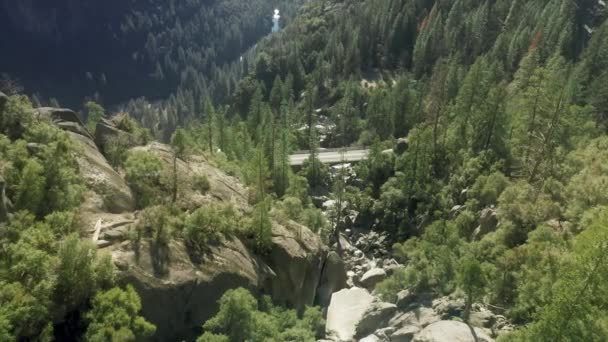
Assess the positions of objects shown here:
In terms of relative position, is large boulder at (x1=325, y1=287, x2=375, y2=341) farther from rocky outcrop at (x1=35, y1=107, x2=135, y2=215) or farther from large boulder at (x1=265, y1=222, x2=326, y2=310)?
rocky outcrop at (x1=35, y1=107, x2=135, y2=215)

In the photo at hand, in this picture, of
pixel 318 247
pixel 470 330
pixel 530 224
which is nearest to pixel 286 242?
pixel 318 247

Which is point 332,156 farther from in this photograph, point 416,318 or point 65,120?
point 65,120

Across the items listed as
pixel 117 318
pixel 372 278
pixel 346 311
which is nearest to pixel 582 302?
pixel 117 318

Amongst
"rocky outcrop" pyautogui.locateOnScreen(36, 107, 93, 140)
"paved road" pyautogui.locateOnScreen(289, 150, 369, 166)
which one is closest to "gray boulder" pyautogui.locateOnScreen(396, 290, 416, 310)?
"rocky outcrop" pyautogui.locateOnScreen(36, 107, 93, 140)

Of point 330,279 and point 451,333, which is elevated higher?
point 451,333

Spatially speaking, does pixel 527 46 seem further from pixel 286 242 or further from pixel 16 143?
pixel 16 143
